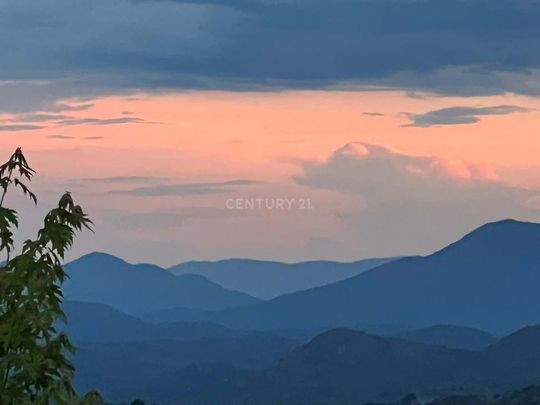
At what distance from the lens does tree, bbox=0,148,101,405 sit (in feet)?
59.5

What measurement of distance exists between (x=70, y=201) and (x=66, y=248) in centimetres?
77

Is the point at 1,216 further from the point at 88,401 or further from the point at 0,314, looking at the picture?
the point at 88,401

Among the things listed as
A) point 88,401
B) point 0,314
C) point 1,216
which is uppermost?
point 1,216

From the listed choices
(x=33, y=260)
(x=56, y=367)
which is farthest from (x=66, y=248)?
(x=56, y=367)

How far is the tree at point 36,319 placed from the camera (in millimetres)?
18141

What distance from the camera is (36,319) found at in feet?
59.6

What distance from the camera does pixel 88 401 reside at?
60.4ft

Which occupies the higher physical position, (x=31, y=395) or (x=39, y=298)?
(x=39, y=298)

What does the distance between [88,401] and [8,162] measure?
12.6ft

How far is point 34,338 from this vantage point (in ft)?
60.3

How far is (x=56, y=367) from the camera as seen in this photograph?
18.4 metres

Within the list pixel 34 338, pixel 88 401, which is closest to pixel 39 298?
pixel 34 338

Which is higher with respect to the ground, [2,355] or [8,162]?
[8,162]

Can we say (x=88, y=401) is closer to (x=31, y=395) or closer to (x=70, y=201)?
(x=31, y=395)
